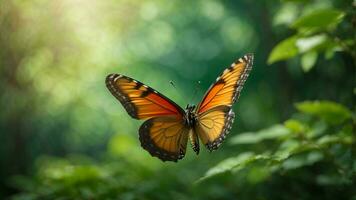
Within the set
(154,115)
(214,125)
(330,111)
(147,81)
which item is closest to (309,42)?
(330,111)

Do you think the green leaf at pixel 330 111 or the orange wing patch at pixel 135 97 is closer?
the green leaf at pixel 330 111

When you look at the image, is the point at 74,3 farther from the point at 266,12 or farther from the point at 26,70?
the point at 266,12

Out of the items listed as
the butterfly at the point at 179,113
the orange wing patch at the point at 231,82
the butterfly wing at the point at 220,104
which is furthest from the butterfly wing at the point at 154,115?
the orange wing patch at the point at 231,82

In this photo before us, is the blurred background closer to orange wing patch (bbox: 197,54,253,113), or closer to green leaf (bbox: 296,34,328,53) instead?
green leaf (bbox: 296,34,328,53)

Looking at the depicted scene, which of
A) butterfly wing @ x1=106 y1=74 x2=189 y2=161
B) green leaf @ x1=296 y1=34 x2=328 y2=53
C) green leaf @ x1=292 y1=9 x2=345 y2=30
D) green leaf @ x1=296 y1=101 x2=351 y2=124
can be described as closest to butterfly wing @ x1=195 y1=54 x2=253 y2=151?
butterfly wing @ x1=106 y1=74 x2=189 y2=161

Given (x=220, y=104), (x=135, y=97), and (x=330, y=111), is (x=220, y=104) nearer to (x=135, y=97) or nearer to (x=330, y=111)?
(x=135, y=97)

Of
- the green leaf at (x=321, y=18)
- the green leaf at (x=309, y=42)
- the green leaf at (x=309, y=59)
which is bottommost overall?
the green leaf at (x=321, y=18)

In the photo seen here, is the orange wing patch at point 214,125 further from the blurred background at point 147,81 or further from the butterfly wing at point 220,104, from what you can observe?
the blurred background at point 147,81
